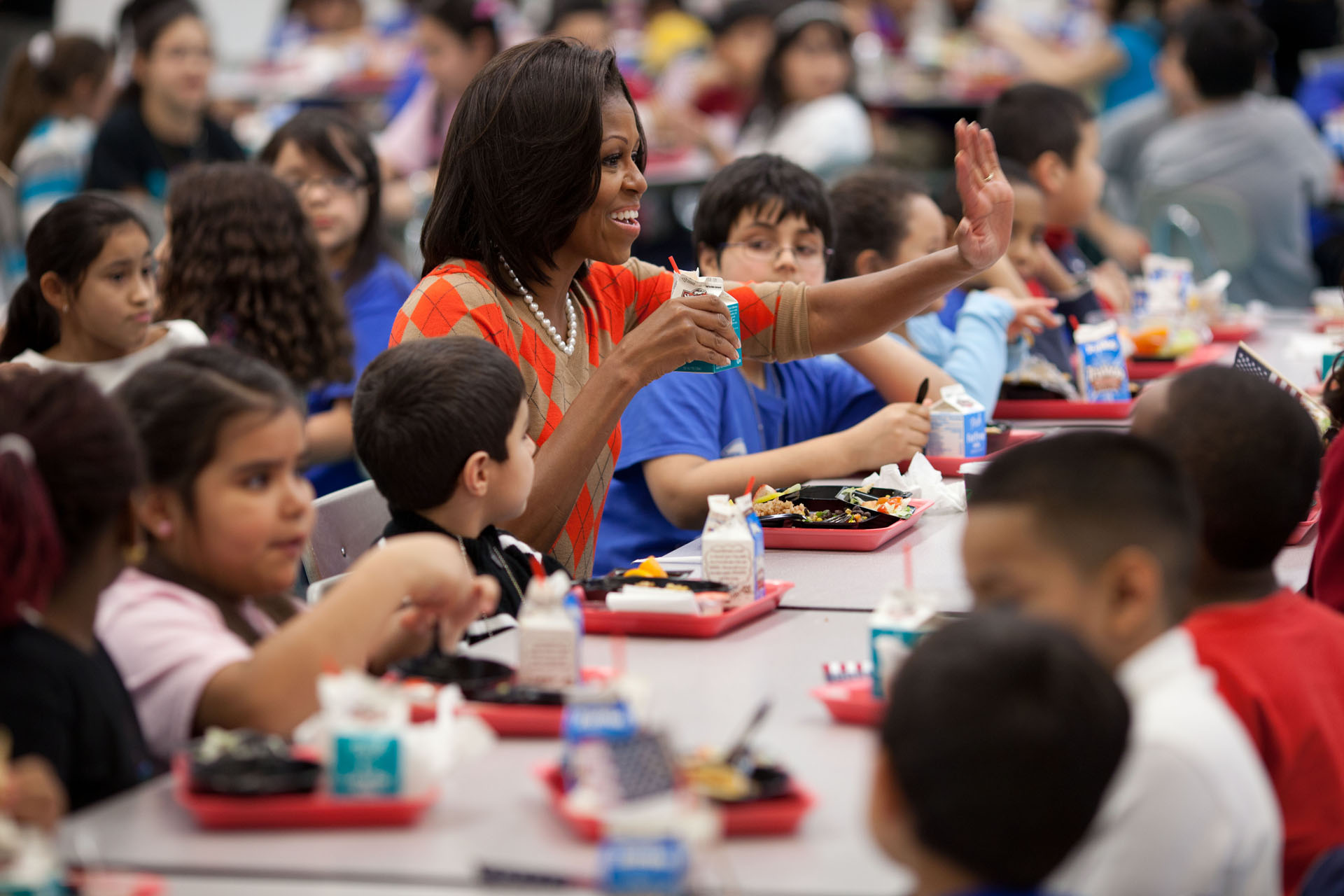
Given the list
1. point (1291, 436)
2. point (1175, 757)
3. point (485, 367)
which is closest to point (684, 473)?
point (485, 367)

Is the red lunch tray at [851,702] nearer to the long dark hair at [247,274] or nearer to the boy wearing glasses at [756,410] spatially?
the boy wearing glasses at [756,410]

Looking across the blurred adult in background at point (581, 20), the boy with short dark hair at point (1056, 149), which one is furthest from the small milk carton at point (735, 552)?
the blurred adult in background at point (581, 20)

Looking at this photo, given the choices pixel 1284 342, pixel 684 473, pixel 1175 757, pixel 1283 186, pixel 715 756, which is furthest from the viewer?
pixel 1283 186

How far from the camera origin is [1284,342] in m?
4.52

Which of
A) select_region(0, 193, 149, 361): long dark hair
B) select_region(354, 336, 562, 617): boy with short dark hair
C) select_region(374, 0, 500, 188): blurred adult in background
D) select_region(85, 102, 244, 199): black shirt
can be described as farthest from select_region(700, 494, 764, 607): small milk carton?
select_region(374, 0, 500, 188): blurred adult in background

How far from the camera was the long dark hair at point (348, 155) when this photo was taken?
13.5 ft

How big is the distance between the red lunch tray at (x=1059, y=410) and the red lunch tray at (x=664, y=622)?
1.68 metres

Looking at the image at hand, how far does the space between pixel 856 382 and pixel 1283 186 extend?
3.66 meters

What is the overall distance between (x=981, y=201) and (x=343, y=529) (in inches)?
50.1

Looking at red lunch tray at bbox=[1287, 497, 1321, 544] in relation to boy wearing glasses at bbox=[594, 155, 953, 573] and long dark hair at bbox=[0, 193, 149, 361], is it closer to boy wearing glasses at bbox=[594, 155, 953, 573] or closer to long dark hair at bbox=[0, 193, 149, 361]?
boy wearing glasses at bbox=[594, 155, 953, 573]

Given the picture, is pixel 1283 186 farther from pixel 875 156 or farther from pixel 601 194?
pixel 601 194

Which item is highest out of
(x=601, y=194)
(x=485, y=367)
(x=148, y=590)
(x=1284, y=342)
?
(x=601, y=194)

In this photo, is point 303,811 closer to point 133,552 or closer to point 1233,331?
point 133,552

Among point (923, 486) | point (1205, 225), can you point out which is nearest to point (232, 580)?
point (923, 486)
